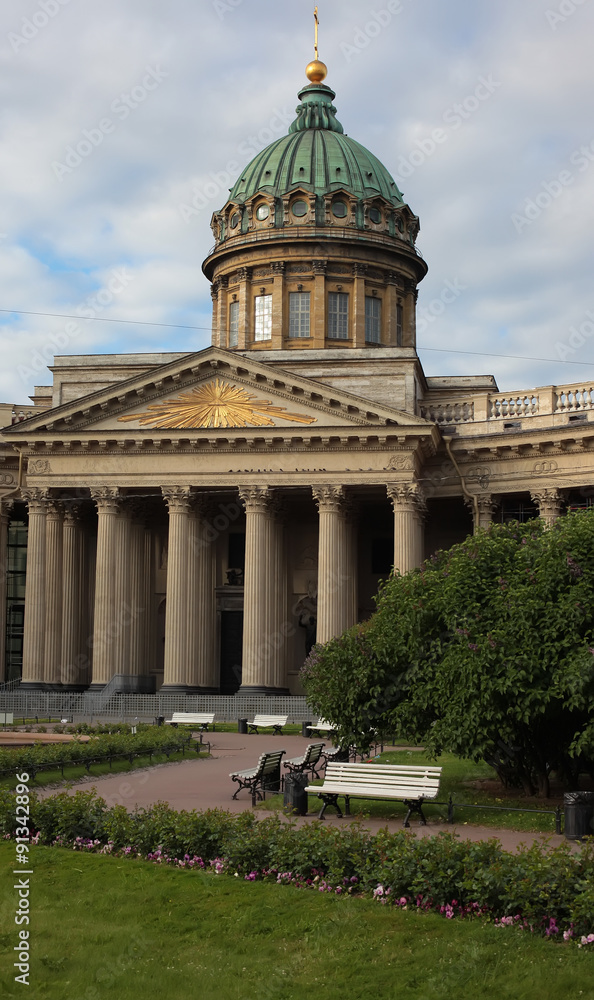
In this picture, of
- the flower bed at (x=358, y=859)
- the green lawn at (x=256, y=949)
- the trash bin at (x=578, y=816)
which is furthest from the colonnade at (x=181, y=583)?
the green lawn at (x=256, y=949)

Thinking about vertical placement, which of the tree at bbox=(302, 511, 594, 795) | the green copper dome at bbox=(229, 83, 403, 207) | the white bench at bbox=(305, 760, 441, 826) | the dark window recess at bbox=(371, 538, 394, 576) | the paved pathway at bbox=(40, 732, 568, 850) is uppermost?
the green copper dome at bbox=(229, 83, 403, 207)

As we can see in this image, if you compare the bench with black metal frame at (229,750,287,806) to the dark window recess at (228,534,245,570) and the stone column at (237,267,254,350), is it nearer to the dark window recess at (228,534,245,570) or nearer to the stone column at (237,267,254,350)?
the dark window recess at (228,534,245,570)

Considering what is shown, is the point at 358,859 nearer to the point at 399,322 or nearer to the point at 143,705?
the point at 143,705

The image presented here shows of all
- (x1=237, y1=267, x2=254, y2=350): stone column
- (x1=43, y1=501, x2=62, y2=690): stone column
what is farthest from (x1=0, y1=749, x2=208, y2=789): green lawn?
(x1=237, y1=267, x2=254, y2=350): stone column

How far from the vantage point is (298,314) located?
62594 mm

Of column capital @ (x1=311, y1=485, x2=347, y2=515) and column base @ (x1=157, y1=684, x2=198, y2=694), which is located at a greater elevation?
column capital @ (x1=311, y1=485, x2=347, y2=515)

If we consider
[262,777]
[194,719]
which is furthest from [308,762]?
[194,719]

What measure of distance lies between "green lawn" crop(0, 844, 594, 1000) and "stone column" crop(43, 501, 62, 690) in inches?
1421

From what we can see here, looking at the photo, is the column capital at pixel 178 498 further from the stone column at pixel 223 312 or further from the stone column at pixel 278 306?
the stone column at pixel 223 312

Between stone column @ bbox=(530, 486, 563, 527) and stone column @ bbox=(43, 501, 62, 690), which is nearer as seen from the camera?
stone column @ bbox=(530, 486, 563, 527)

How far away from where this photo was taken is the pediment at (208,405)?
48.4 meters

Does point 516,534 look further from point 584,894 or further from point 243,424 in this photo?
point 243,424

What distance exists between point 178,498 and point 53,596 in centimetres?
690

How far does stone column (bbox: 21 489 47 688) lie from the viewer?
164 ft
